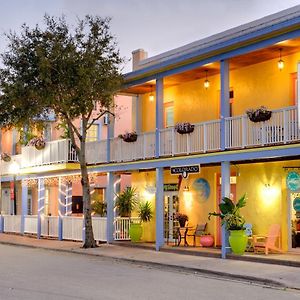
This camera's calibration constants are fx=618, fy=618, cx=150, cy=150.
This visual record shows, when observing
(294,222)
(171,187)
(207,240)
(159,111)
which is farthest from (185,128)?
(294,222)

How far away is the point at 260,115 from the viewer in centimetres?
1842

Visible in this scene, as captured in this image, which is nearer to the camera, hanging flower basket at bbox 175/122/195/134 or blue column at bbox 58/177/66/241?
hanging flower basket at bbox 175/122/195/134

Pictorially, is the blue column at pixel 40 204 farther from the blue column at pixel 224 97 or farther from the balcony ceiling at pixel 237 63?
the blue column at pixel 224 97

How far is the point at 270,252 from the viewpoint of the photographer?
19.6 metres

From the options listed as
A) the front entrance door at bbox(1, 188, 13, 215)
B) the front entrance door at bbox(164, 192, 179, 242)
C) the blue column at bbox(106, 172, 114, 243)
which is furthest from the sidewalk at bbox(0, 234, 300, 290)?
the front entrance door at bbox(1, 188, 13, 215)

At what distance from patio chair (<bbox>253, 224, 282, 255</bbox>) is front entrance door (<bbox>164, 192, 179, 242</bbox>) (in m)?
5.76

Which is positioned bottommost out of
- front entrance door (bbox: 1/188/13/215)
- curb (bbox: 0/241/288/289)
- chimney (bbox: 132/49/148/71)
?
curb (bbox: 0/241/288/289)

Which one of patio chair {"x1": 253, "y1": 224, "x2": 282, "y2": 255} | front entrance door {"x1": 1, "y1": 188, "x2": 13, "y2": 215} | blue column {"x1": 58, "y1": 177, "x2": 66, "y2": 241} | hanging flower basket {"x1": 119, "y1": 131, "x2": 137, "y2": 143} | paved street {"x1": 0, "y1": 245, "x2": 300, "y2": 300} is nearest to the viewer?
paved street {"x1": 0, "y1": 245, "x2": 300, "y2": 300}

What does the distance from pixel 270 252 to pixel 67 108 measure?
29.2ft

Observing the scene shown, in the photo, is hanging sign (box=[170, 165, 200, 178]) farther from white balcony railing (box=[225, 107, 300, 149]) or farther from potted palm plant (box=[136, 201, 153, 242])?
potted palm plant (box=[136, 201, 153, 242])

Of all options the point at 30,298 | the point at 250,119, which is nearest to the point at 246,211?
the point at 250,119

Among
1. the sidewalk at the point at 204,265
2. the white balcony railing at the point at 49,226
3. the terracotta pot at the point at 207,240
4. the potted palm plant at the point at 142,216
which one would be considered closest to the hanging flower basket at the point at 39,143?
the white balcony railing at the point at 49,226

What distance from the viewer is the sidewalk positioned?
14.8 meters

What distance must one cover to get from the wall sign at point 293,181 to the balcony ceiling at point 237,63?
12.8 ft
